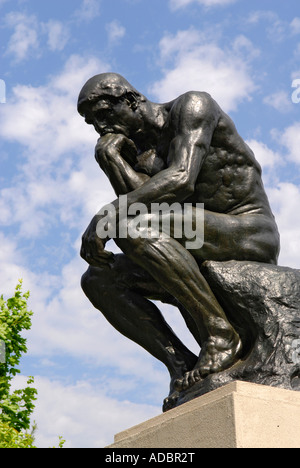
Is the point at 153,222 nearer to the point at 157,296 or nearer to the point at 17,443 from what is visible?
the point at 157,296

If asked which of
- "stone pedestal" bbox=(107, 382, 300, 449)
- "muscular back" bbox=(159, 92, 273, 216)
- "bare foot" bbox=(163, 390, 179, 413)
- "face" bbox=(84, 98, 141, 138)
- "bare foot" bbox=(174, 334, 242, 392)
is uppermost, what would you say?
"face" bbox=(84, 98, 141, 138)

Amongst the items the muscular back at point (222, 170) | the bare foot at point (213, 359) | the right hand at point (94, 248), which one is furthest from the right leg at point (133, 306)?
the muscular back at point (222, 170)

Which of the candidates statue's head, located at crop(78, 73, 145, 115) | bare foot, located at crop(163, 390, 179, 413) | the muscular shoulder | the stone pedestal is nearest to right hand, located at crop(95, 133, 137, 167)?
statue's head, located at crop(78, 73, 145, 115)

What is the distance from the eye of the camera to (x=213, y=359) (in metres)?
4.70

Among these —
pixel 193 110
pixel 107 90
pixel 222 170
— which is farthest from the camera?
pixel 107 90

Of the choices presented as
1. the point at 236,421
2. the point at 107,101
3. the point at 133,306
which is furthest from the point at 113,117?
the point at 236,421

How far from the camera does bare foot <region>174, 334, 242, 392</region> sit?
468 cm

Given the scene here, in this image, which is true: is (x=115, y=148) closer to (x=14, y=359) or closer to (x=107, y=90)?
(x=107, y=90)

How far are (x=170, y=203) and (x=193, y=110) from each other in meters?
0.74

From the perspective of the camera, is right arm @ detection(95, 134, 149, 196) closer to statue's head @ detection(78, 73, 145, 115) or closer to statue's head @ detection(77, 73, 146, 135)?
statue's head @ detection(77, 73, 146, 135)

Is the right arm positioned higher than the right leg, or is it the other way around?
the right arm

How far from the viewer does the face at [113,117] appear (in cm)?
538

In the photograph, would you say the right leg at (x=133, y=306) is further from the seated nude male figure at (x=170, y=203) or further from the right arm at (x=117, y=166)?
the right arm at (x=117, y=166)

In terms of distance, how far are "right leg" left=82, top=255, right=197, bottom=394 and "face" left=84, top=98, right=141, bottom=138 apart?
3.41 ft
